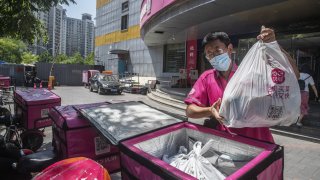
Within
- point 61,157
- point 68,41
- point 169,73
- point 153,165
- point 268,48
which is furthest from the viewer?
→ point 68,41

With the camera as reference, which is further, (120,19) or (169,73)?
(120,19)

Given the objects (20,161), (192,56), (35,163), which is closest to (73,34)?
(192,56)

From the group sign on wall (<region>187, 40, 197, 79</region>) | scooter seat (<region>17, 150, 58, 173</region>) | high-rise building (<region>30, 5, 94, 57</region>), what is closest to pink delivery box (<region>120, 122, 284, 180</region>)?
scooter seat (<region>17, 150, 58, 173</region>)

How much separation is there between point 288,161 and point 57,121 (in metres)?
4.17

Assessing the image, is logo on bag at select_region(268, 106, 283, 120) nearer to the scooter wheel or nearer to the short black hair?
the short black hair

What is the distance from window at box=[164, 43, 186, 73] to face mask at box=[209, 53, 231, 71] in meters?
20.2

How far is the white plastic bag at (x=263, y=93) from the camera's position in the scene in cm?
163

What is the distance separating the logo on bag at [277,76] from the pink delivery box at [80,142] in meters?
1.49

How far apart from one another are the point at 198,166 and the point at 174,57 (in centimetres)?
2209

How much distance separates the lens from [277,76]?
1.68 metres

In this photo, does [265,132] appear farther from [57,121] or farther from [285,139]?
[285,139]

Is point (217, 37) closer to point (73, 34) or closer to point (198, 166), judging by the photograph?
point (198, 166)

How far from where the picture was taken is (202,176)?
1.48m

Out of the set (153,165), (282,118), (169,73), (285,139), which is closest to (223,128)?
(282,118)
